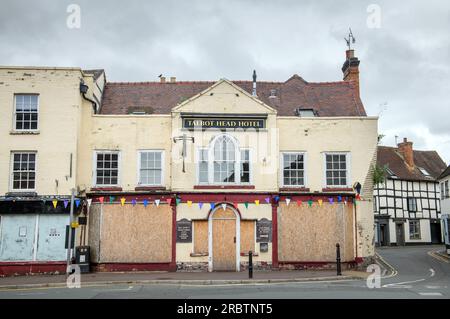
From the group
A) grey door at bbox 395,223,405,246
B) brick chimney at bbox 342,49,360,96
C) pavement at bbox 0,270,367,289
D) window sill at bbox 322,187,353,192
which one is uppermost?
brick chimney at bbox 342,49,360,96

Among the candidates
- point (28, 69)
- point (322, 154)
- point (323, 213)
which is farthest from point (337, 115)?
point (28, 69)

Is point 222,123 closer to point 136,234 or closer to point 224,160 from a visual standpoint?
point 224,160

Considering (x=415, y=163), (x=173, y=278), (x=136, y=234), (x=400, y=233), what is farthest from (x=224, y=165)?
(x=415, y=163)

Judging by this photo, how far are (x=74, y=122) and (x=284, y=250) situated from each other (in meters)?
10.5

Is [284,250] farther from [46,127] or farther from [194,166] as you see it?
[46,127]

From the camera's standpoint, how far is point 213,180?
22531mm

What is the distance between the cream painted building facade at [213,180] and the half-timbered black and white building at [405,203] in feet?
79.5

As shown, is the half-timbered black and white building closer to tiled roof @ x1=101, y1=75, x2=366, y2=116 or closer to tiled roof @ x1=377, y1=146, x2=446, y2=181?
tiled roof @ x1=377, y1=146, x2=446, y2=181

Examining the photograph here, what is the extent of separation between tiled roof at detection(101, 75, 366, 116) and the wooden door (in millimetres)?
6055

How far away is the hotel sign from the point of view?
74.4 feet

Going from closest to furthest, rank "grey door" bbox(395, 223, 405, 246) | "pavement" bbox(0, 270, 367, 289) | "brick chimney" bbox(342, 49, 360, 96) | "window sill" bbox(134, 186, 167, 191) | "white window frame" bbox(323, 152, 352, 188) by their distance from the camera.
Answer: "pavement" bbox(0, 270, 367, 289), "window sill" bbox(134, 186, 167, 191), "white window frame" bbox(323, 152, 352, 188), "brick chimney" bbox(342, 49, 360, 96), "grey door" bbox(395, 223, 405, 246)

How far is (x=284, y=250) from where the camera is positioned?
22.3 metres

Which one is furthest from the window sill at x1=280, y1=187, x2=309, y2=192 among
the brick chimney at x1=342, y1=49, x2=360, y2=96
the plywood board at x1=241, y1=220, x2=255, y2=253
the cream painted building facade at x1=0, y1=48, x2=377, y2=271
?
the brick chimney at x1=342, y1=49, x2=360, y2=96

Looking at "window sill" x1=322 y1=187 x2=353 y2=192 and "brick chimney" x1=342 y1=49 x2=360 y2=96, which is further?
"brick chimney" x1=342 y1=49 x2=360 y2=96
